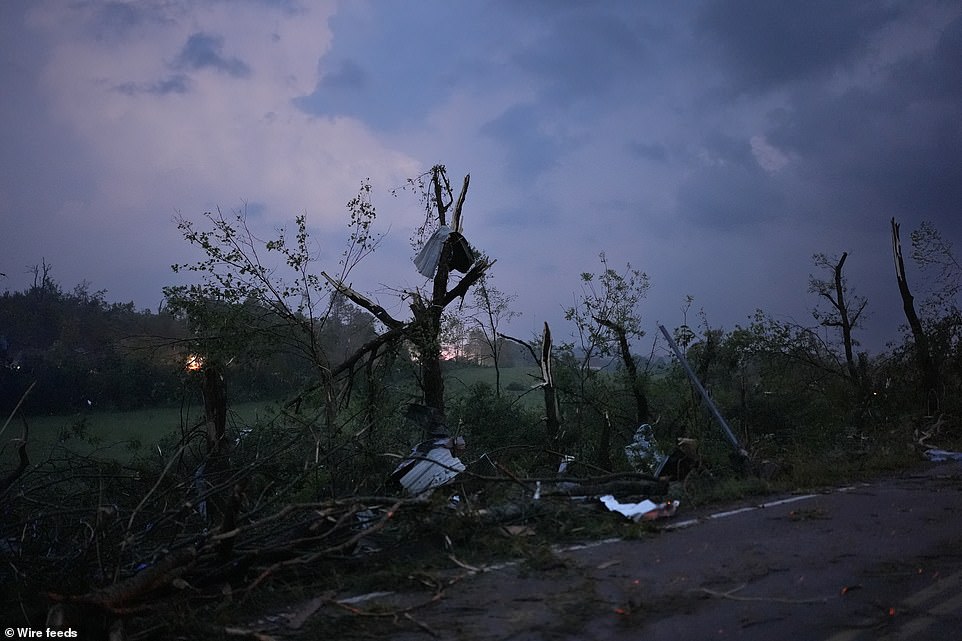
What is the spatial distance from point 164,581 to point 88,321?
87.6ft

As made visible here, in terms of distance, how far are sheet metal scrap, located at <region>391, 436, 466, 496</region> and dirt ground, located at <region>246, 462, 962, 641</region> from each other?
3.03 m

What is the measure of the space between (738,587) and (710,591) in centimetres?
27

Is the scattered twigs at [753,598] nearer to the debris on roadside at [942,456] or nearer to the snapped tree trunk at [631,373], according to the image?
the debris on roadside at [942,456]

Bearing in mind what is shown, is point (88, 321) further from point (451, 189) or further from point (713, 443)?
point (713, 443)

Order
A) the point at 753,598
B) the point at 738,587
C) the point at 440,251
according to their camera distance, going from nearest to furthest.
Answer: the point at 753,598 → the point at 738,587 → the point at 440,251

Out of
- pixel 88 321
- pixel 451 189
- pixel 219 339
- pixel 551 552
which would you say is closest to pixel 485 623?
pixel 551 552

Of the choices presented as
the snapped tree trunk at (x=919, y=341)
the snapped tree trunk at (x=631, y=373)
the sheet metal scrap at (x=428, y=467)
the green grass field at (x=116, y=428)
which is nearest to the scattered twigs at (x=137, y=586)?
the sheet metal scrap at (x=428, y=467)

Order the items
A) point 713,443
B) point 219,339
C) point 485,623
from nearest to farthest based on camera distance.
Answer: point 485,623 < point 219,339 < point 713,443

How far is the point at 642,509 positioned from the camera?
329 inches

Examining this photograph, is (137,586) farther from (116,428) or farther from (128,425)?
(128,425)

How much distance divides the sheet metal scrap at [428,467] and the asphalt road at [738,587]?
3.12 m

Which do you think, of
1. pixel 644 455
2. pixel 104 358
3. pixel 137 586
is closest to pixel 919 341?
Answer: pixel 644 455

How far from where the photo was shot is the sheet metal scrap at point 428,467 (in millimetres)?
9867

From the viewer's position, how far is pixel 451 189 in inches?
677
